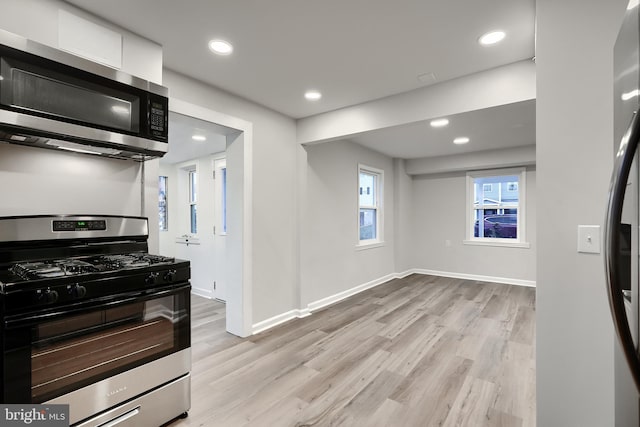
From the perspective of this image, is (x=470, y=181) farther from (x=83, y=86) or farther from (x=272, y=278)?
(x=83, y=86)

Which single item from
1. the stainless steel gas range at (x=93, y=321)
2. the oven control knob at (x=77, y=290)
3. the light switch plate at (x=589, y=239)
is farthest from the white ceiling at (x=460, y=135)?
the oven control knob at (x=77, y=290)

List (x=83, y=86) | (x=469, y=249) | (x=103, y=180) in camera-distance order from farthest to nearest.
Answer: (x=469, y=249) < (x=103, y=180) < (x=83, y=86)

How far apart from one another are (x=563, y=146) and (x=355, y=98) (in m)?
2.02

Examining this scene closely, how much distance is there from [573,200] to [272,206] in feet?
8.85

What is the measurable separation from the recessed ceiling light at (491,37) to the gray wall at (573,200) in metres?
0.47

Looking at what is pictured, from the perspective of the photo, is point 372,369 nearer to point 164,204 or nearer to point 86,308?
point 86,308

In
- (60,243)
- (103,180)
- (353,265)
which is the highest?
(103,180)

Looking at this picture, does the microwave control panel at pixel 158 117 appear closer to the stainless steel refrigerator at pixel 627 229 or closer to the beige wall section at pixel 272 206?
the beige wall section at pixel 272 206

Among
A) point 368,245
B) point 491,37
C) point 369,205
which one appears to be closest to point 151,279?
point 491,37

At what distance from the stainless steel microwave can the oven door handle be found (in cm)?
86

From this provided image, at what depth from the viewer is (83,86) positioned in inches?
64.2

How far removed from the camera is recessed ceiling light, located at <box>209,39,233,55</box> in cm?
214

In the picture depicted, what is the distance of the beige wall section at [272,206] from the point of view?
3285mm

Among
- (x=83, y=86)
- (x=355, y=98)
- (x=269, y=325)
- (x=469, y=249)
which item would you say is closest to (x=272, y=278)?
(x=269, y=325)
